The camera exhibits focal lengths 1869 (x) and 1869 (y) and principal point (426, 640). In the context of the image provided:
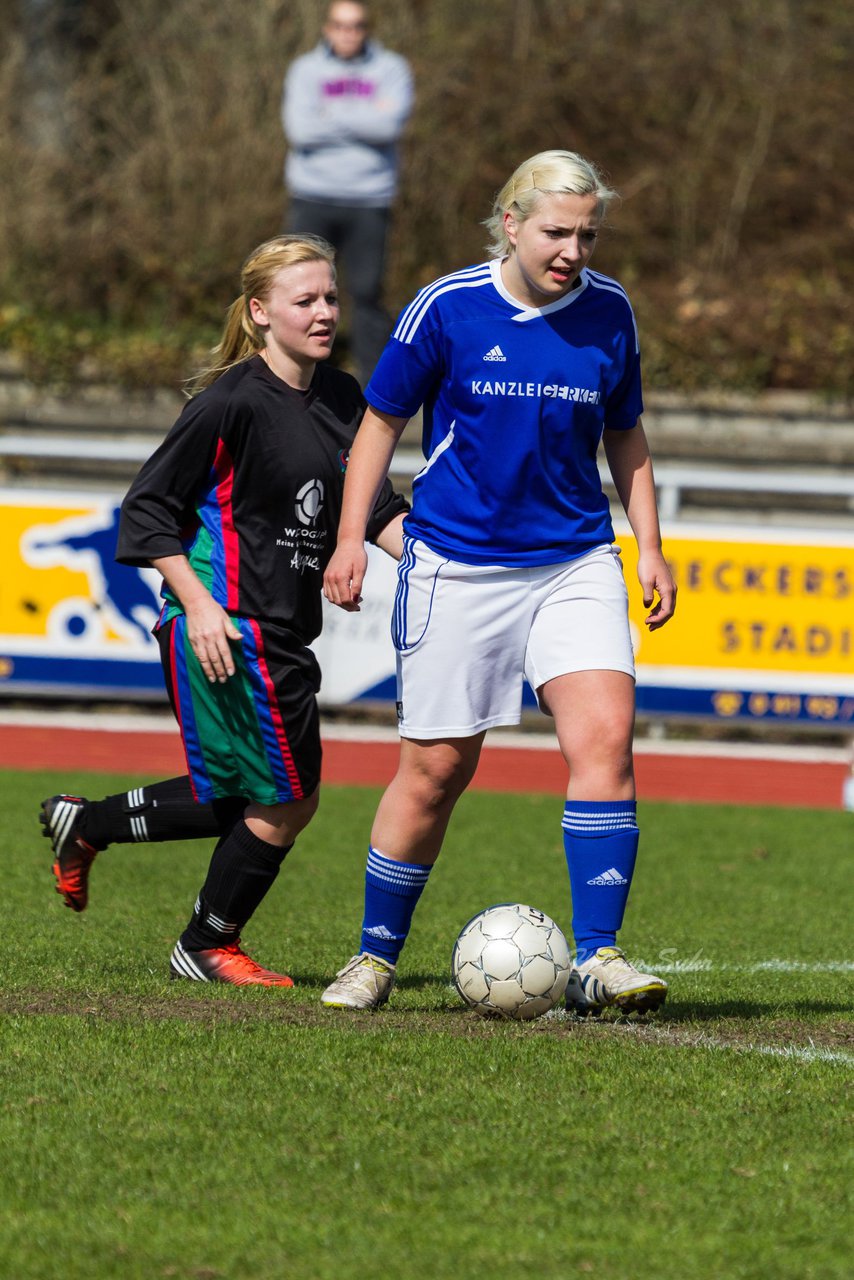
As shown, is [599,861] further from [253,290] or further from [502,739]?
[502,739]

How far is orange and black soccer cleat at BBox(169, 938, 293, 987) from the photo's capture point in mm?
5082

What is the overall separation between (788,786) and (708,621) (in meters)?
1.07

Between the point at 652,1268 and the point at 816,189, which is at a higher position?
the point at 816,189

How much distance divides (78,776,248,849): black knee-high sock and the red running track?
195 inches

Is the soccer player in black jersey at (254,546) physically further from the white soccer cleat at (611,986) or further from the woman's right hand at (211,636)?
the white soccer cleat at (611,986)

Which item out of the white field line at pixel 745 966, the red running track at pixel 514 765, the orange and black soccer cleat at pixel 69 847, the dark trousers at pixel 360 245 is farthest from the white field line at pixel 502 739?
the orange and black soccer cleat at pixel 69 847

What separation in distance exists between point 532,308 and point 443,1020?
178 cm

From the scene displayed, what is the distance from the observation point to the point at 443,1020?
15.4 feet

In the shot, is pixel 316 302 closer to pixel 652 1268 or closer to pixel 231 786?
pixel 231 786

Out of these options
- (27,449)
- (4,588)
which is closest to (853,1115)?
(4,588)

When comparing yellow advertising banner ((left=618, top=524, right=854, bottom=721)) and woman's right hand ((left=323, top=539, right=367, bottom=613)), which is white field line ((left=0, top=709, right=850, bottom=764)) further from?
woman's right hand ((left=323, top=539, right=367, bottom=613))

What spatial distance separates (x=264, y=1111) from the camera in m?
3.71

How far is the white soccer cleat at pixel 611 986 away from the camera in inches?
177

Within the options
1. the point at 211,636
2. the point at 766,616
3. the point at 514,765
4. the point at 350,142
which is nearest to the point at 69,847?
the point at 211,636
